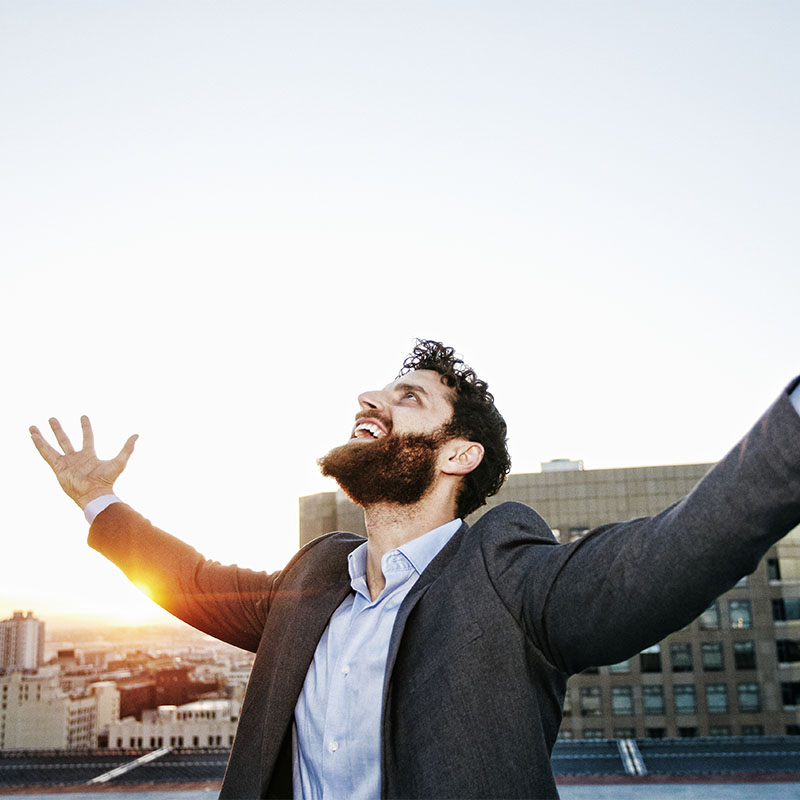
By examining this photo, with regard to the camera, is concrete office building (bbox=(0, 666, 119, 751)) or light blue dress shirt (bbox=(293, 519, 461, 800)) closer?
light blue dress shirt (bbox=(293, 519, 461, 800))

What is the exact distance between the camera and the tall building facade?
139000mm

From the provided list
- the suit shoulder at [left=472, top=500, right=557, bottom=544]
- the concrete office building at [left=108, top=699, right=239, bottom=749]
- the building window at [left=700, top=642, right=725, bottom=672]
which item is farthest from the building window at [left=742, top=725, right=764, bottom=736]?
the concrete office building at [left=108, top=699, right=239, bottom=749]

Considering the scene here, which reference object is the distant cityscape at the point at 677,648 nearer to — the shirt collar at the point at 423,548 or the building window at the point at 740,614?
the building window at the point at 740,614

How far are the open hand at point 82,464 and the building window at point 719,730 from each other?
47541 mm

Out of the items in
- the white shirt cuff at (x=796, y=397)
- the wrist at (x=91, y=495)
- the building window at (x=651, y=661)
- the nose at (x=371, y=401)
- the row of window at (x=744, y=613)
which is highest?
the nose at (x=371, y=401)

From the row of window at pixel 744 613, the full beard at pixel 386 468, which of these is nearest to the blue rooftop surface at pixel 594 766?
the row of window at pixel 744 613

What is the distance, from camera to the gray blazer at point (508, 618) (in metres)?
1.25

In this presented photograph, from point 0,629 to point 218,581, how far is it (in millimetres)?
157759

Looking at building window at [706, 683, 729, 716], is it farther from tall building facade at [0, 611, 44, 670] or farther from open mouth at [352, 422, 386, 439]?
tall building facade at [0, 611, 44, 670]

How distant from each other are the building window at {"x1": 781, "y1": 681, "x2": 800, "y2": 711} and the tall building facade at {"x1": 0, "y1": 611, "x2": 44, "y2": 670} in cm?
13043

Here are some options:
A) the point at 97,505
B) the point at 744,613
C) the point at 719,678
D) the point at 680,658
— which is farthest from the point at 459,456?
the point at 719,678

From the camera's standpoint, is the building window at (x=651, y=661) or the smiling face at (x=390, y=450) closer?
the smiling face at (x=390, y=450)

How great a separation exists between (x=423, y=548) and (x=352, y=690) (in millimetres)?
457

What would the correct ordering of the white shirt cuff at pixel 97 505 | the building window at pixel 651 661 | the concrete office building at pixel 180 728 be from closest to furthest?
the white shirt cuff at pixel 97 505 < the building window at pixel 651 661 < the concrete office building at pixel 180 728
